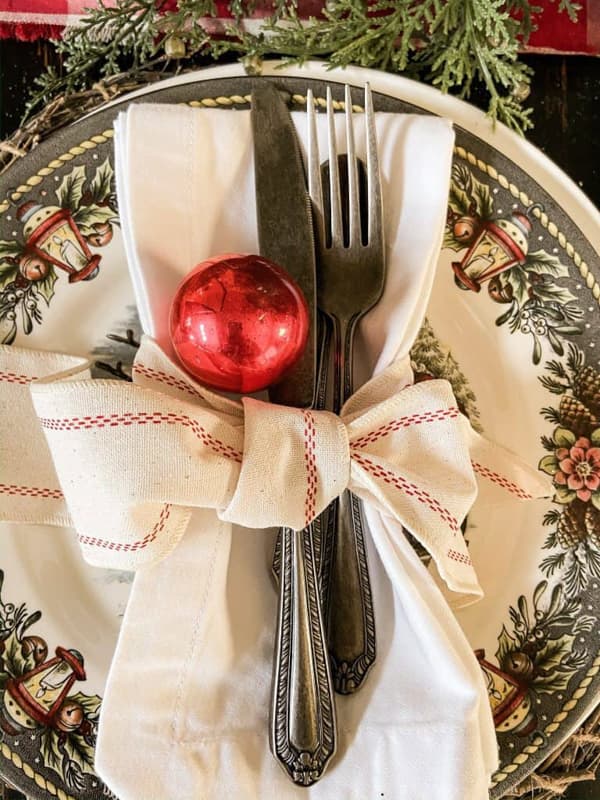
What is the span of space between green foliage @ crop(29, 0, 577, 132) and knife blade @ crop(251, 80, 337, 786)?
13 centimetres

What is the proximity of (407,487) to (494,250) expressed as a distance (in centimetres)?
23

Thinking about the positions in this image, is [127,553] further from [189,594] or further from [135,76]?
[135,76]

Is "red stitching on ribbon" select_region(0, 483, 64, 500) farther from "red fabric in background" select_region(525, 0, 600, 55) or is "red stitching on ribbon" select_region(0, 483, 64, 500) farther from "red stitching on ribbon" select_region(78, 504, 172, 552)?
"red fabric in background" select_region(525, 0, 600, 55)

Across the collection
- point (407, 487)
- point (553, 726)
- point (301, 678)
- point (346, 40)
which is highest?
point (346, 40)

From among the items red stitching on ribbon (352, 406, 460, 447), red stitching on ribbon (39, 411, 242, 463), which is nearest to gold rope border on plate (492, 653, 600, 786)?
red stitching on ribbon (352, 406, 460, 447)

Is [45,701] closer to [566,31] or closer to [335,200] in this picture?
[335,200]

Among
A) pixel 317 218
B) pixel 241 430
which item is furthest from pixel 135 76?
pixel 241 430

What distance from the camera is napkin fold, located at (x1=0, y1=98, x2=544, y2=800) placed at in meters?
0.44

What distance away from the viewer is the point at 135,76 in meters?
0.61

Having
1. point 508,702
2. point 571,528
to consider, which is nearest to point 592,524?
point 571,528

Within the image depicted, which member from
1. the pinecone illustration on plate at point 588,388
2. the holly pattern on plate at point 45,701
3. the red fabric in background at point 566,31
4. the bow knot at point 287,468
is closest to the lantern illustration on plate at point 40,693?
the holly pattern on plate at point 45,701

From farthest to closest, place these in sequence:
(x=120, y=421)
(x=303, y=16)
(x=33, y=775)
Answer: (x=303, y=16) < (x=33, y=775) < (x=120, y=421)

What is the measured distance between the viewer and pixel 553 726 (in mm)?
561

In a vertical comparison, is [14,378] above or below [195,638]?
above
